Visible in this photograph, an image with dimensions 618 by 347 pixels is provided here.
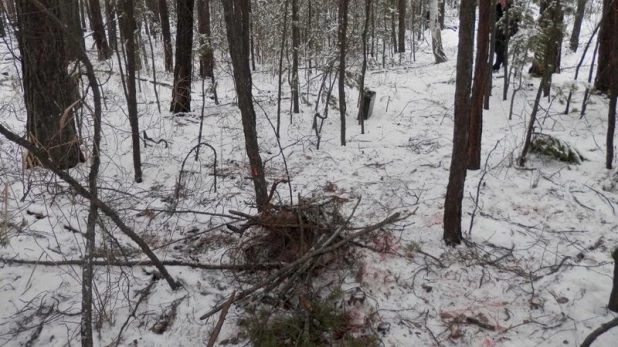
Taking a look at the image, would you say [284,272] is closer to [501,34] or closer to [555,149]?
[555,149]

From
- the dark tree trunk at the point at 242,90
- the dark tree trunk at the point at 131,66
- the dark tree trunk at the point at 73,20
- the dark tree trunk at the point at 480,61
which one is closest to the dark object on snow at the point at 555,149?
the dark tree trunk at the point at 480,61

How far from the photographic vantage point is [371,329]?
303cm

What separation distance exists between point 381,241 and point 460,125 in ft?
4.18

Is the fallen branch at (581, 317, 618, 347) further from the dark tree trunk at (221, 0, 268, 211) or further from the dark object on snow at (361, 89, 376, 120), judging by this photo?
the dark object on snow at (361, 89, 376, 120)

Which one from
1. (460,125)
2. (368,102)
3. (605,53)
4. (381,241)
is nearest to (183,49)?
(368,102)

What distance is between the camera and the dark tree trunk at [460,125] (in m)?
3.34

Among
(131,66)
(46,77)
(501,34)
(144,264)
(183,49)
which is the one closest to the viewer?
(144,264)

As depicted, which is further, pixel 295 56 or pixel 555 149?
pixel 295 56

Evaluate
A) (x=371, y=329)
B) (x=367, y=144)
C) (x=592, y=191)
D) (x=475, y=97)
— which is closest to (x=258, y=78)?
(x=367, y=144)

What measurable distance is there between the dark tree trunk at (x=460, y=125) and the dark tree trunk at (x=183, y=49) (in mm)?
5522

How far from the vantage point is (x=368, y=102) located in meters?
7.82

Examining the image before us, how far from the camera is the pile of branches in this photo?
11.0 ft

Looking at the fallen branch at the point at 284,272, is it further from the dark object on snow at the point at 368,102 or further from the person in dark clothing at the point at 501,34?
the person in dark clothing at the point at 501,34

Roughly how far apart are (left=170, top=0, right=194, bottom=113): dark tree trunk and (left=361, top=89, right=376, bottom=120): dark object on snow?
3307 millimetres
